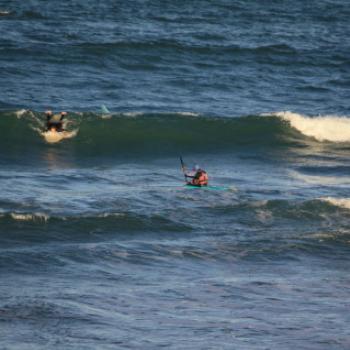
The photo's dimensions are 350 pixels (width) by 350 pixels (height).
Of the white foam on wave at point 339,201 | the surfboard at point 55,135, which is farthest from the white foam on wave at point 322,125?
the white foam on wave at point 339,201

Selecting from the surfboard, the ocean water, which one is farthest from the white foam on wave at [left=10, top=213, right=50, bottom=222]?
the surfboard

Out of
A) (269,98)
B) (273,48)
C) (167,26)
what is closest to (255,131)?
(269,98)

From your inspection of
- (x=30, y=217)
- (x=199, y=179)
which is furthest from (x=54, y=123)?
(x=30, y=217)

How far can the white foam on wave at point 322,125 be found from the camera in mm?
38594

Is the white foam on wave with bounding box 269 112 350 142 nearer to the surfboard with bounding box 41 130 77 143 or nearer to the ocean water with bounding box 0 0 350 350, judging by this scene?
the ocean water with bounding box 0 0 350 350

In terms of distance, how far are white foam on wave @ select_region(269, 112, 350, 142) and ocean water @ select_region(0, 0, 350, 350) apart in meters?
0.11

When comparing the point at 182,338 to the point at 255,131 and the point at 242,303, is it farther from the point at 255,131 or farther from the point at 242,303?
the point at 255,131

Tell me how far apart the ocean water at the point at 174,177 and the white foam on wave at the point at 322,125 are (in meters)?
0.11

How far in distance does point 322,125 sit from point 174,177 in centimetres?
887

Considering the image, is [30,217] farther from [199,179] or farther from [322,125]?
[322,125]

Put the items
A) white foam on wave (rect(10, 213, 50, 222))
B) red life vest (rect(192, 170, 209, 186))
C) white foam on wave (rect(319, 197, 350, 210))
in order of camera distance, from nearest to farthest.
A: white foam on wave (rect(10, 213, 50, 222)) < white foam on wave (rect(319, 197, 350, 210)) < red life vest (rect(192, 170, 209, 186))

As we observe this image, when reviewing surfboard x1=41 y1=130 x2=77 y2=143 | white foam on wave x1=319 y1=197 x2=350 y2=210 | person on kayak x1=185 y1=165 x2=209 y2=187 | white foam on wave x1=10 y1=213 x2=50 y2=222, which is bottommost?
surfboard x1=41 y1=130 x2=77 y2=143

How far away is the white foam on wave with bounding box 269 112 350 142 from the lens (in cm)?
3859

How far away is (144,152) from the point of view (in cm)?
3656
